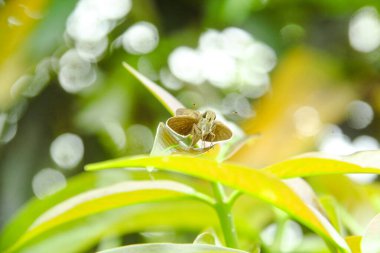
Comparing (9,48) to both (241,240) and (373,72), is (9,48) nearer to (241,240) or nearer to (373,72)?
(241,240)

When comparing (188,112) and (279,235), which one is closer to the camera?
(188,112)

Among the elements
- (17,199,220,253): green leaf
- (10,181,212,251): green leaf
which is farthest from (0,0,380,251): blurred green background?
(10,181,212,251): green leaf

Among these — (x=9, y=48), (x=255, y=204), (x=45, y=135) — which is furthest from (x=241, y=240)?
(x=45, y=135)

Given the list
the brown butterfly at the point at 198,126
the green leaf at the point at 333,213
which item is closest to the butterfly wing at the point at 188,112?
the brown butterfly at the point at 198,126

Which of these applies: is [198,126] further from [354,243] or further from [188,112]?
[354,243]

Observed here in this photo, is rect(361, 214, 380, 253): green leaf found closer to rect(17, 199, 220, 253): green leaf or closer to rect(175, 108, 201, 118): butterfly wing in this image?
rect(175, 108, 201, 118): butterfly wing

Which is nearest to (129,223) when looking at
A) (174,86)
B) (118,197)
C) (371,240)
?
(118,197)

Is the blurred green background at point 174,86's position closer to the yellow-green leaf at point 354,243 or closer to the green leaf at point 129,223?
the green leaf at point 129,223

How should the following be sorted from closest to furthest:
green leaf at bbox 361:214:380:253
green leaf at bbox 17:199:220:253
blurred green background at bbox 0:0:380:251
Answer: green leaf at bbox 361:214:380:253 < green leaf at bbox 17:199:220:253 < blurred green background at bbox 0:0:380:251

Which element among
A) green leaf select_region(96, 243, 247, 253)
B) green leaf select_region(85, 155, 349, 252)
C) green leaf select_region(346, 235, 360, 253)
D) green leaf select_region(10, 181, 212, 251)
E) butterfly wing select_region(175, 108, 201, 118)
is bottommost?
green leaf select_region(96, 243, 247, 253)
